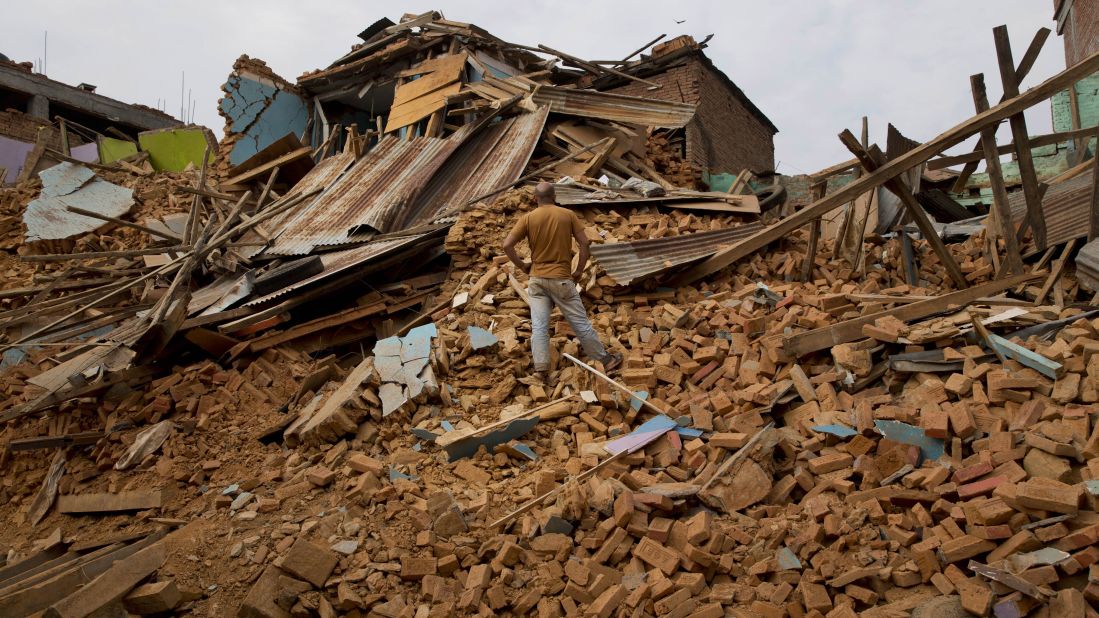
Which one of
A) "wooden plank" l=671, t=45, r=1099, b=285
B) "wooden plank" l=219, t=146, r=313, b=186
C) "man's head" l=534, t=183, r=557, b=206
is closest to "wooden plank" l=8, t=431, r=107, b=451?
"man's head" l=534, t=183, r=557, b=206

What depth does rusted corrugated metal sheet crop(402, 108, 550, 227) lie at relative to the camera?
896 cm

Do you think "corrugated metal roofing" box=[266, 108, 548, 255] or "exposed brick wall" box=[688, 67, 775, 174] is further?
"exposed brick wall" box=[688, 67, 775, 174]

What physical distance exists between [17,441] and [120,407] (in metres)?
0.84

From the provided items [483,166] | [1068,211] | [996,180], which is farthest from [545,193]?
[1068,211]

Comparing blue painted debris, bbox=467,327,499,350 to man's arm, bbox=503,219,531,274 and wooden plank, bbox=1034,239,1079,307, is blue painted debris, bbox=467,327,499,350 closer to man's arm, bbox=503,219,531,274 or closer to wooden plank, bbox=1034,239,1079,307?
man's arm, bbox=503,219,531,274

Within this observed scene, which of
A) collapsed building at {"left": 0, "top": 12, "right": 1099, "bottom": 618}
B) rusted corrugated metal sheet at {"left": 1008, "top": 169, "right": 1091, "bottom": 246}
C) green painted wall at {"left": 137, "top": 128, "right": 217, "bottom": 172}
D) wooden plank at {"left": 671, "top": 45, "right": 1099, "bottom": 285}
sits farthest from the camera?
green painted wall at {"left": 137, "top": 128, "right": 217, "bottom": 172}

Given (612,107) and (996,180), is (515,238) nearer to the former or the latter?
(996,180)

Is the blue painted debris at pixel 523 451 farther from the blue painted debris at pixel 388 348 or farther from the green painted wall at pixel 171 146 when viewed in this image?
the green painted wall at pixel 171 146

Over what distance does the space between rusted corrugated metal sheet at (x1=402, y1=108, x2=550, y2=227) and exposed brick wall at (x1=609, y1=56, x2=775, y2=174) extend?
3.76 metres

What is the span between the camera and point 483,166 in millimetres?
9648

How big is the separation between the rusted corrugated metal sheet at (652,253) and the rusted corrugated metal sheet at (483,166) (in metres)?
2.60

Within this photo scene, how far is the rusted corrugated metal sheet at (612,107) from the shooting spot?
10.4 metres

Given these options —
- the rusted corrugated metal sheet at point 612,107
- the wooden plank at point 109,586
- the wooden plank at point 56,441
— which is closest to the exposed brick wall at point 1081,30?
the rusted corrugated metal sheet at point 612,107

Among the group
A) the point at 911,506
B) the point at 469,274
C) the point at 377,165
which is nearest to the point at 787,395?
the point at 911,506
